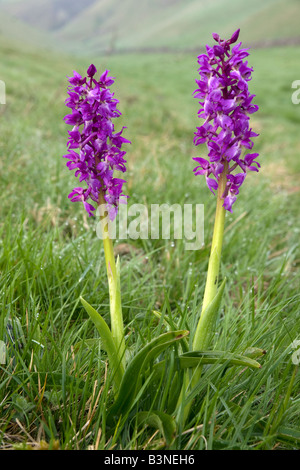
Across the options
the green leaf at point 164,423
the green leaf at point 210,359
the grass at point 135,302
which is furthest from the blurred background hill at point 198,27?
the green leaf at point 164,423

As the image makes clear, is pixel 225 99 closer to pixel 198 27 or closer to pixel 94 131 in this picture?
pixel 94 131

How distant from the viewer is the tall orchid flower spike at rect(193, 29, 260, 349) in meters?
1.62

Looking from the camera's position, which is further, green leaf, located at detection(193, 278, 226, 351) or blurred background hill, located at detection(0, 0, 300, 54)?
blurred background hill, located at detection(0, 0, 300, 54)

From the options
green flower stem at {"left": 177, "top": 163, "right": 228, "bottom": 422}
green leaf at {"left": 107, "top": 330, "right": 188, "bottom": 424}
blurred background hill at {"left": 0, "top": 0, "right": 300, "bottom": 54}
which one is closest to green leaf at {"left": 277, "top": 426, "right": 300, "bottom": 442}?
green flower stem at {"left": 177, "top": 163, "right": 228, "bottom": 422}

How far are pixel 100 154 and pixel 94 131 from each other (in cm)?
10

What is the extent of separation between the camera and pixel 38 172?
4.77m

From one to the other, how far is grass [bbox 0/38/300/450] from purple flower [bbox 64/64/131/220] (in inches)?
26.4

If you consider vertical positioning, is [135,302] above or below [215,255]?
below

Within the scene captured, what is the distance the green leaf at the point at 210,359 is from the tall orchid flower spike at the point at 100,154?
11.1 inches

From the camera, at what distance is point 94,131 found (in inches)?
67.7

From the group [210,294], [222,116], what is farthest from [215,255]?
[222,116]

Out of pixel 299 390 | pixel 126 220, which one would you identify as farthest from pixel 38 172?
pixel 299 390

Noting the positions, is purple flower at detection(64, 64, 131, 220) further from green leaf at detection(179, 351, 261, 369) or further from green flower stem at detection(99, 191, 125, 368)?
green leaf at detection(179, 351, 261, 369)

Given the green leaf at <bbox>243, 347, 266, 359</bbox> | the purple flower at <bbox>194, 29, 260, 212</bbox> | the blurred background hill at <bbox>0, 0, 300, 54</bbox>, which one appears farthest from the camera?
the blurred background hill at <bbox>0, 0, 300, 54</bbox>
